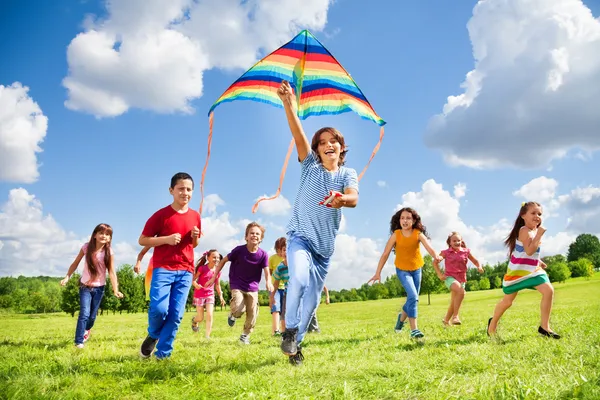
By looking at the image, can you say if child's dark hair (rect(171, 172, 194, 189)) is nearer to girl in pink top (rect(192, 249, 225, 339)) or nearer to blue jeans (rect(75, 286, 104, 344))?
blue jeans (rect(75, 286, 104, 344))

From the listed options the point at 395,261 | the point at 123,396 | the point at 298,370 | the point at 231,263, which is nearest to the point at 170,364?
the point at 123,396

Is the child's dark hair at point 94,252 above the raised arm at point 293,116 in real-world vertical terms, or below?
below

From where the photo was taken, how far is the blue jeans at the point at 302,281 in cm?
471

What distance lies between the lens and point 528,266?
7.01 metres

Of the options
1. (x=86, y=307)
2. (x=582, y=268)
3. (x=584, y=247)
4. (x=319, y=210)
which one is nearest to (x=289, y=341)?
(x=319, y=210)

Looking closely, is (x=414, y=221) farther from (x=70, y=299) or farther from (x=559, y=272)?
(x=559, y=272)

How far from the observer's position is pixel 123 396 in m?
3.90

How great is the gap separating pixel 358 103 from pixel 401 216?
234 centimetres

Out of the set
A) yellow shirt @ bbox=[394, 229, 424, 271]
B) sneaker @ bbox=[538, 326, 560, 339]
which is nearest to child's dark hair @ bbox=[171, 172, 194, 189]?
yellow shirt @ bbox=[394, 229, 424, 271]

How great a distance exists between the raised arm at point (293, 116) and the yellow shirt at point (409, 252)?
3995 millimetres

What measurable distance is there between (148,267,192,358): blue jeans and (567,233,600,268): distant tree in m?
106

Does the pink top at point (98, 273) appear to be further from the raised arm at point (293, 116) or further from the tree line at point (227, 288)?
the tree line at point (227, 288)

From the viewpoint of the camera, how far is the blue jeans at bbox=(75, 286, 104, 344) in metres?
7.84

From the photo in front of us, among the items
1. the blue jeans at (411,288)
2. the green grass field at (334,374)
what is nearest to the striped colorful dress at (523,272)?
the green grass field at (334,374)
